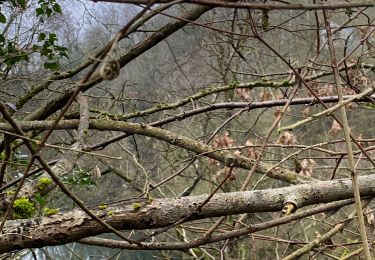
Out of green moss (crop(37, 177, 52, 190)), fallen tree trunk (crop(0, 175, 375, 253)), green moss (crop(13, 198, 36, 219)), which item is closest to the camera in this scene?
fallen tree trunk (crop(0, 175, 375, 253))

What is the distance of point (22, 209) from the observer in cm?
133

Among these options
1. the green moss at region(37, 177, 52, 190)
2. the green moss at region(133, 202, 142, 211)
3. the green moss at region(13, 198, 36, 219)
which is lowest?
the green moss at region(13, 198, 36, 219)

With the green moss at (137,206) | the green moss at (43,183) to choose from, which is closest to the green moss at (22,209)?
the green moss at (43,183)

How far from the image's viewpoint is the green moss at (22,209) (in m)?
1.32

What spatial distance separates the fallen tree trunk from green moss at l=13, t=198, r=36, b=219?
230 mm

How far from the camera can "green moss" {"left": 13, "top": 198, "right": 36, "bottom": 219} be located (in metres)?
1.32

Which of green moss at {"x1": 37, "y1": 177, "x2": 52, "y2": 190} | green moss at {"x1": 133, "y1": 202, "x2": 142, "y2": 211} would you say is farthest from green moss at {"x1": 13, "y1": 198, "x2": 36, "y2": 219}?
green moss at {"x1": 133, "y1": 202, "x2": 142, "y2": 211}

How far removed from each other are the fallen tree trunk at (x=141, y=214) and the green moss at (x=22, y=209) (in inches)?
9.1

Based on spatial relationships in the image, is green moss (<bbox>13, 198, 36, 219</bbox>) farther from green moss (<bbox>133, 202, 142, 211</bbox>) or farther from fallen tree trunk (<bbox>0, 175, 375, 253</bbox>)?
green moss (<bbox>133, 202, 142, 211</bbox>)

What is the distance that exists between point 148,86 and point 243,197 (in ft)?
20.2

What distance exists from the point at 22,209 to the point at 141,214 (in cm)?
44

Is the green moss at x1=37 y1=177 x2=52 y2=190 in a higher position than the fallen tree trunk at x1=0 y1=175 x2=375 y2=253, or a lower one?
higher

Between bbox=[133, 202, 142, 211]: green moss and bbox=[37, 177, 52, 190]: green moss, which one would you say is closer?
bbox=[133, 202, 142, 211]: green moss

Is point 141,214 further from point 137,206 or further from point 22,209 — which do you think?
point 22,209
